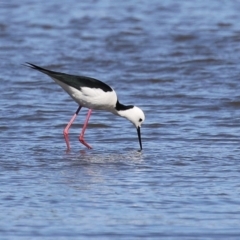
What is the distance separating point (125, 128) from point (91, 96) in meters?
0.77

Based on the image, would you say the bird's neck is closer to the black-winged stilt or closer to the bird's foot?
the black-winged stilt

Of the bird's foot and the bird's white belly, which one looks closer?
the bird's foot

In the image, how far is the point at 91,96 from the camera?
837 cm

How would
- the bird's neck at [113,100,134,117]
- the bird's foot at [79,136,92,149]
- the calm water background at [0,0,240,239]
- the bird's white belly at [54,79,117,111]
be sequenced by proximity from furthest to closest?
the bird's neck at [113,100,134,117]
the bird's white belly at [54,79,117,111]
the bird's foot at [79,136,92,149]
the calm water background at [0,0,240,239]

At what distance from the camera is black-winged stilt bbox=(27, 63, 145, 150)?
26.9 ft

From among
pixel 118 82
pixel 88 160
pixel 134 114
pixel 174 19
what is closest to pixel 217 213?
pixel 88 160

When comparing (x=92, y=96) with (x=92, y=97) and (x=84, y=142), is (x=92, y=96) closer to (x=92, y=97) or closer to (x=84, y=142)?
(x=92, y=97)

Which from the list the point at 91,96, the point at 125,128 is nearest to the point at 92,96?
the point at 91,96

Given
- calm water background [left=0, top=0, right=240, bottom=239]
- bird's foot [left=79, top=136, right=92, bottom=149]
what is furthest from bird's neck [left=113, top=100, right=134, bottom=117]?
bird's foot [left=79, top=136, right=92, bottom=149]

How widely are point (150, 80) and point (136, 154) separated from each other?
4.02 meters

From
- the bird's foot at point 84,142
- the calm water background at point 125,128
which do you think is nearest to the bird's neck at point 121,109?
the calm water background at point 125,128

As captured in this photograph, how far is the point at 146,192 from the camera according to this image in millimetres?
6199

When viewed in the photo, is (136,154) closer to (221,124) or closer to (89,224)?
(221,124)

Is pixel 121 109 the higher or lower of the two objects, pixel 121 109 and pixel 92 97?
the lower
